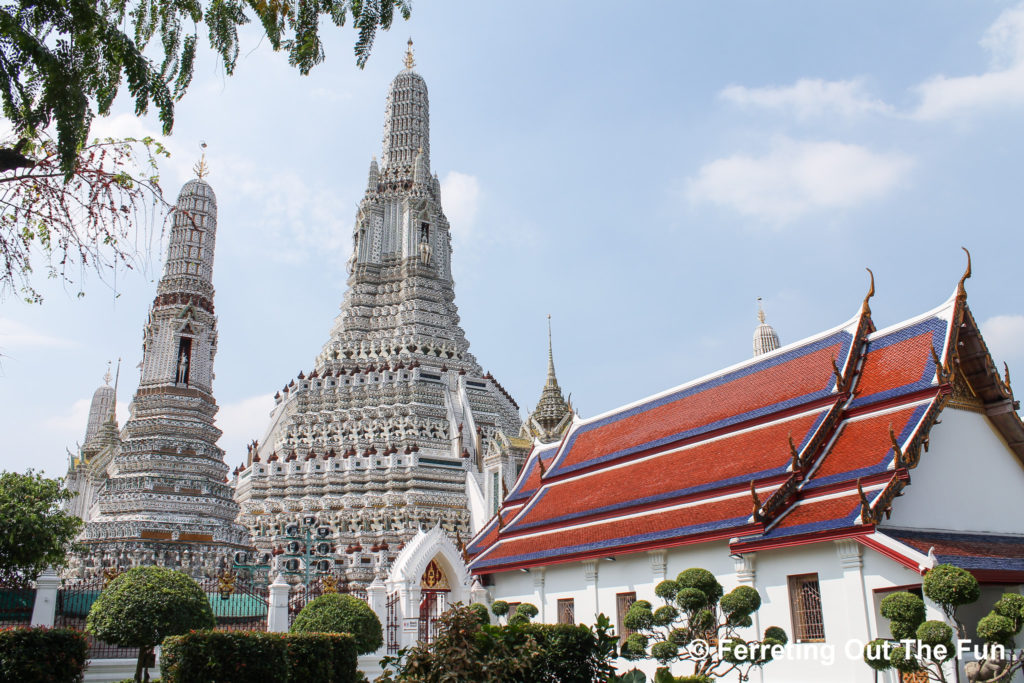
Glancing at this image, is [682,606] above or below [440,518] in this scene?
below

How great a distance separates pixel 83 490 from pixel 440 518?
34.8m

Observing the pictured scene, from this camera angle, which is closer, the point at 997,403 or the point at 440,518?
the point at 997,403

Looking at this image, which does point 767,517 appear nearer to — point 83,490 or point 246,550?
point 246,550

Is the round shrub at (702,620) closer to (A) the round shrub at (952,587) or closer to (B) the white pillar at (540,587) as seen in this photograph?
(A) the round shrub at (952,587)

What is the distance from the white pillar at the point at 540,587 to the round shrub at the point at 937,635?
1056 cm

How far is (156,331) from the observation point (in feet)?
112

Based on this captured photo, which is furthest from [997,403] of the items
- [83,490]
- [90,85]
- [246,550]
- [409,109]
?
[83,490]

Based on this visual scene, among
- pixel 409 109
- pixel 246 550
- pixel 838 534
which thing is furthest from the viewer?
pixel 409 109

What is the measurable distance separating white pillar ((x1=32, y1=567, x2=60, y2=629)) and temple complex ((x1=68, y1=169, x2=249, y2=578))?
384 inches

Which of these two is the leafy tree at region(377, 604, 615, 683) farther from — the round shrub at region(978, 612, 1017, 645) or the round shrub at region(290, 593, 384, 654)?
the round shrub at region(290, 593, 384, 654)

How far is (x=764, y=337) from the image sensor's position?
5541 cm

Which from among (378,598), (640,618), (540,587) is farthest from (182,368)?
(640,618)

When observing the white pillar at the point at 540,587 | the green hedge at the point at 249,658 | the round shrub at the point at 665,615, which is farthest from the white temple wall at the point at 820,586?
the green hedge at the point at 249,658

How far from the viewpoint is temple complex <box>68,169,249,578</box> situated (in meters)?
28.4
